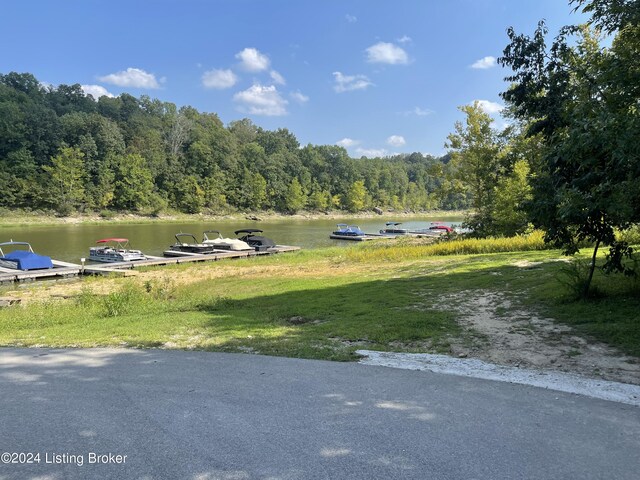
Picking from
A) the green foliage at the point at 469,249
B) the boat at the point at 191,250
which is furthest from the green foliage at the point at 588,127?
the boat at the point at 191,250

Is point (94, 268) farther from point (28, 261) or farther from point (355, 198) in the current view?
point (355, 198)

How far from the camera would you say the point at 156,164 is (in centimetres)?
10188

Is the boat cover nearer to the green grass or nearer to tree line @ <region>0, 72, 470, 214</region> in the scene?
the green grass

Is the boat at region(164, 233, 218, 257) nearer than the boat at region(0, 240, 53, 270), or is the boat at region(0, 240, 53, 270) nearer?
the boat at region(0, 240, 53, 270)

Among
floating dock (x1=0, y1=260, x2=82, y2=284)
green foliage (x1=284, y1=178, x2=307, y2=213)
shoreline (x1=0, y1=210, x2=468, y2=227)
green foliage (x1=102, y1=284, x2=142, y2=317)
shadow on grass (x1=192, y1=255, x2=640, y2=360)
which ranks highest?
green foliage (x1=284, y1=178, x2=307, y2=213)

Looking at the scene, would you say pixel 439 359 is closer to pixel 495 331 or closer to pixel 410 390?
pixel 410 390

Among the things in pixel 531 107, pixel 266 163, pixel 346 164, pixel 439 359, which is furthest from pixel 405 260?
pixel 346 164

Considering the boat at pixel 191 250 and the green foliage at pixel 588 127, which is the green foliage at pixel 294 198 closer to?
the boat at pixel 191 250

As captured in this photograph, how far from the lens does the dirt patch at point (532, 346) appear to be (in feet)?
19.6

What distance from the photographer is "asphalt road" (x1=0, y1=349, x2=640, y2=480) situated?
3.11 metres

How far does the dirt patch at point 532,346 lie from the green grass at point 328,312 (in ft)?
1.00

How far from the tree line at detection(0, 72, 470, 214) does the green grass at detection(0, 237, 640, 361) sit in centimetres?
2437

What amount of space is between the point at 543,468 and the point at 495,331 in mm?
5214

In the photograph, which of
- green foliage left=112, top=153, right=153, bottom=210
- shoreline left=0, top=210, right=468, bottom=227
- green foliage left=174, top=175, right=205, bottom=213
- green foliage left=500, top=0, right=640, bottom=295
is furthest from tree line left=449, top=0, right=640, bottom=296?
green foliage left=174, top=175, right=205, bottom=213
